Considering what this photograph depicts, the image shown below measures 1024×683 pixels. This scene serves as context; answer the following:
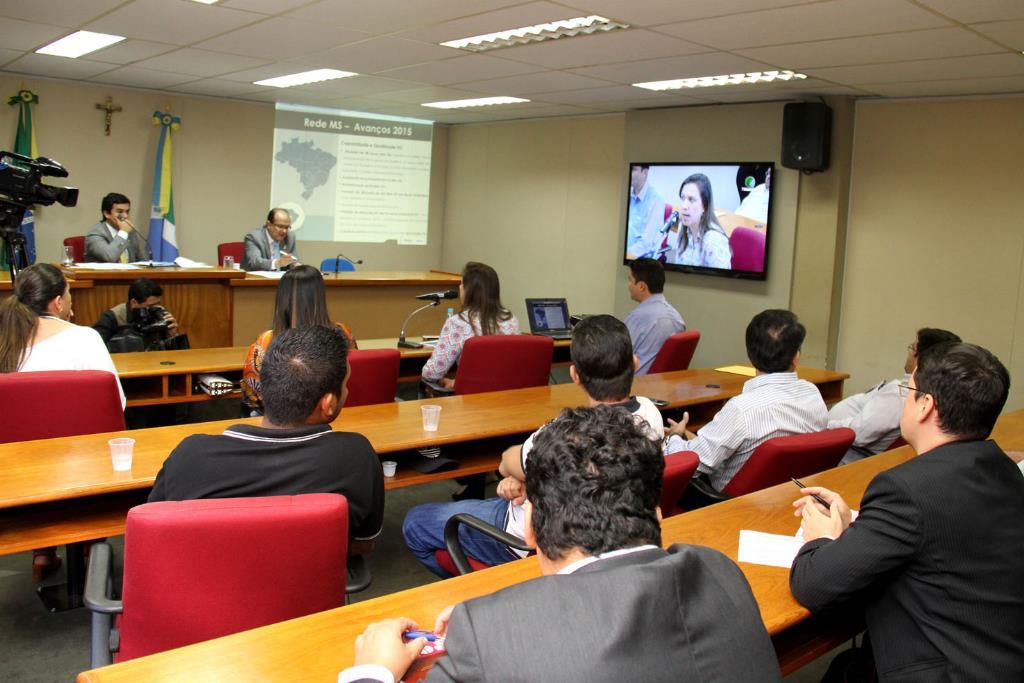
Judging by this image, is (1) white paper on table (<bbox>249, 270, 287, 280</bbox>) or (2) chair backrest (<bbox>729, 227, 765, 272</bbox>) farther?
(2) chair backrest (<bbox>729, 227, 765, 272</bbox>)

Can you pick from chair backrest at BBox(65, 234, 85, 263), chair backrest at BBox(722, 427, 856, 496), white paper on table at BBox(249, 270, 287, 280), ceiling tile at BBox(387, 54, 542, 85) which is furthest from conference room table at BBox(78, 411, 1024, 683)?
chair backrest at BBox(65, 234, 85, 263)

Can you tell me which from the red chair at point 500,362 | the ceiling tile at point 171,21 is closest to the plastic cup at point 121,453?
the red chair at point 500,362

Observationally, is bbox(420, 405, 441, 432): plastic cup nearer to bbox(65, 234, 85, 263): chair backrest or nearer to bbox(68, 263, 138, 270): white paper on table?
bbox(68, 263, 138, 270): white paper on table

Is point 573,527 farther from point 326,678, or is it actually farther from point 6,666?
point 6,666

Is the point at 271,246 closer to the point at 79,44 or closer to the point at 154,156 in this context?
the point at 79,44

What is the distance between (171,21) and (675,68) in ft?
10.5

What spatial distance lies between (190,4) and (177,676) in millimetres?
4128

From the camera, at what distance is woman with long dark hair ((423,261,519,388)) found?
466cm

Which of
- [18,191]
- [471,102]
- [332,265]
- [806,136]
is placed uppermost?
[471,102]

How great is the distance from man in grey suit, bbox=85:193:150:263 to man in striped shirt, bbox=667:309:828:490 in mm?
5370

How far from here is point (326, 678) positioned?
145 centimetres

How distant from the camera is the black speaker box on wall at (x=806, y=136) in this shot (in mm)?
6410

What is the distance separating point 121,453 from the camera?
249 cm

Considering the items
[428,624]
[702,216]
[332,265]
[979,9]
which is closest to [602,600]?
[428,624]
